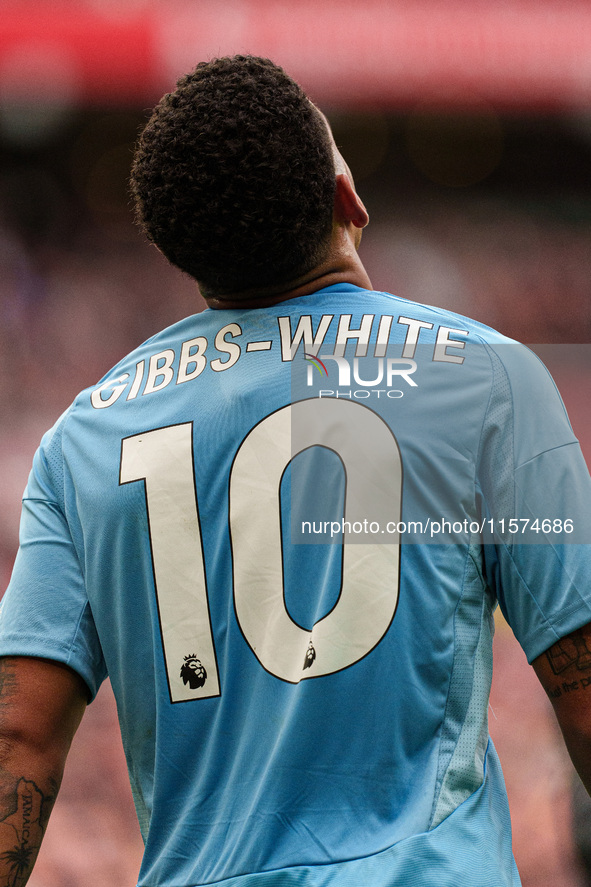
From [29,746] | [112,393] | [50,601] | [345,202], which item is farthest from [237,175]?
[29,746]

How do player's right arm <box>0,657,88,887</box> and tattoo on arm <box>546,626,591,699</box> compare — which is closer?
tattoo on arm <box>546,626,591,699</box>

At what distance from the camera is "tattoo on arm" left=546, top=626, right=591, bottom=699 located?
0.81m

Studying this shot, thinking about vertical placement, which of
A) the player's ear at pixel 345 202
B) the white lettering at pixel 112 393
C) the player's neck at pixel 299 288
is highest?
the player's ear at pixel 345 202

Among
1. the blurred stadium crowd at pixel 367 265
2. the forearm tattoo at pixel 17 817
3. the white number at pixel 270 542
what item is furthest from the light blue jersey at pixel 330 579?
the blurred stadium crowd at pixel 367 265

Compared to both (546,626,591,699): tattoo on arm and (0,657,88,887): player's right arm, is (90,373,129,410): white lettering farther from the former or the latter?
(546,626,591,699): tattoo on arm

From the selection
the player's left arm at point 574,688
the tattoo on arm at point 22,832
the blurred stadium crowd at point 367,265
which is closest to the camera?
the player's left arm at point 574,688

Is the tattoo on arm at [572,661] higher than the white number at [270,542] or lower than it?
lower

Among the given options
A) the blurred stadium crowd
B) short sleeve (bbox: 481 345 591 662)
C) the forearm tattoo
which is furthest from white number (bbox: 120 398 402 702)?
the blurred stadium crowd

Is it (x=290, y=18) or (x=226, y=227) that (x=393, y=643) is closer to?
(x=226, y=227)

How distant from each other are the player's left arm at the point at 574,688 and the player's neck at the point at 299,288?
0.46 m

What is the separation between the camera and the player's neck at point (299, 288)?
979 mm

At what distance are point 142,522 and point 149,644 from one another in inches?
5.3

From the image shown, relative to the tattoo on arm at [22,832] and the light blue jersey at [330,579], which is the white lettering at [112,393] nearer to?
the light blue jersey at [330,579]

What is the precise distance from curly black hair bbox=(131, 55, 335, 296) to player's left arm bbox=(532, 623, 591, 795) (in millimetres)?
489
